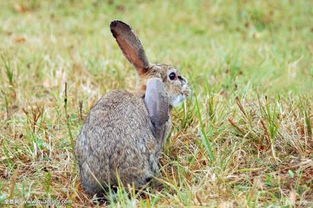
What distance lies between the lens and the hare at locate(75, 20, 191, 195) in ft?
14.1

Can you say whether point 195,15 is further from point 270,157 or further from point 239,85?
point 270,157

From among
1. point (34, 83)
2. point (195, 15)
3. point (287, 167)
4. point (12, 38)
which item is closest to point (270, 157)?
point (287, 167)

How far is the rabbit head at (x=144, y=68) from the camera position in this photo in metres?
4.94

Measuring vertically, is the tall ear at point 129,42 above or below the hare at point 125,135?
above

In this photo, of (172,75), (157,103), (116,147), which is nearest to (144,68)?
(172,75)

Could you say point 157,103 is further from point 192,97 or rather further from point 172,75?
point 192,97

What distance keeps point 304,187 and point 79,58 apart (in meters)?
3.79

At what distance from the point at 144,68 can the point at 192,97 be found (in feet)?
2.42

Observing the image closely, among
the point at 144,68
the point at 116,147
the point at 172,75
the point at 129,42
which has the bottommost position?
the point at 116,147

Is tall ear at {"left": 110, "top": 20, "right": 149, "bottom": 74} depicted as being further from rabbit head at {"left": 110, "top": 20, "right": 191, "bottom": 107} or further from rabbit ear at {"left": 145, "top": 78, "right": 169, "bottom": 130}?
rabbit ear at {"left": 145, "top": 78, "right": 169, "bottom": 130}

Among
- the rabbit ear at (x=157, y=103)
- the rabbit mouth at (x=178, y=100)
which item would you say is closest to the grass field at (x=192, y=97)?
the rabbit mouth at (x=178, y=100)

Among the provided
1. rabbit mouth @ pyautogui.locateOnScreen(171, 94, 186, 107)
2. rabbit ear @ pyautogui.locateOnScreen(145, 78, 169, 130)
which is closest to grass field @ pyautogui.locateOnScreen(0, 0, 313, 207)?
rabbit mouth @ pyautogui.locateOnScreen(171, 94, 186, 107)

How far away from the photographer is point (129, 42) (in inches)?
195

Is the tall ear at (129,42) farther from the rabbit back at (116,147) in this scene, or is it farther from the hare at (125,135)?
the rabbit back at (116,147)
